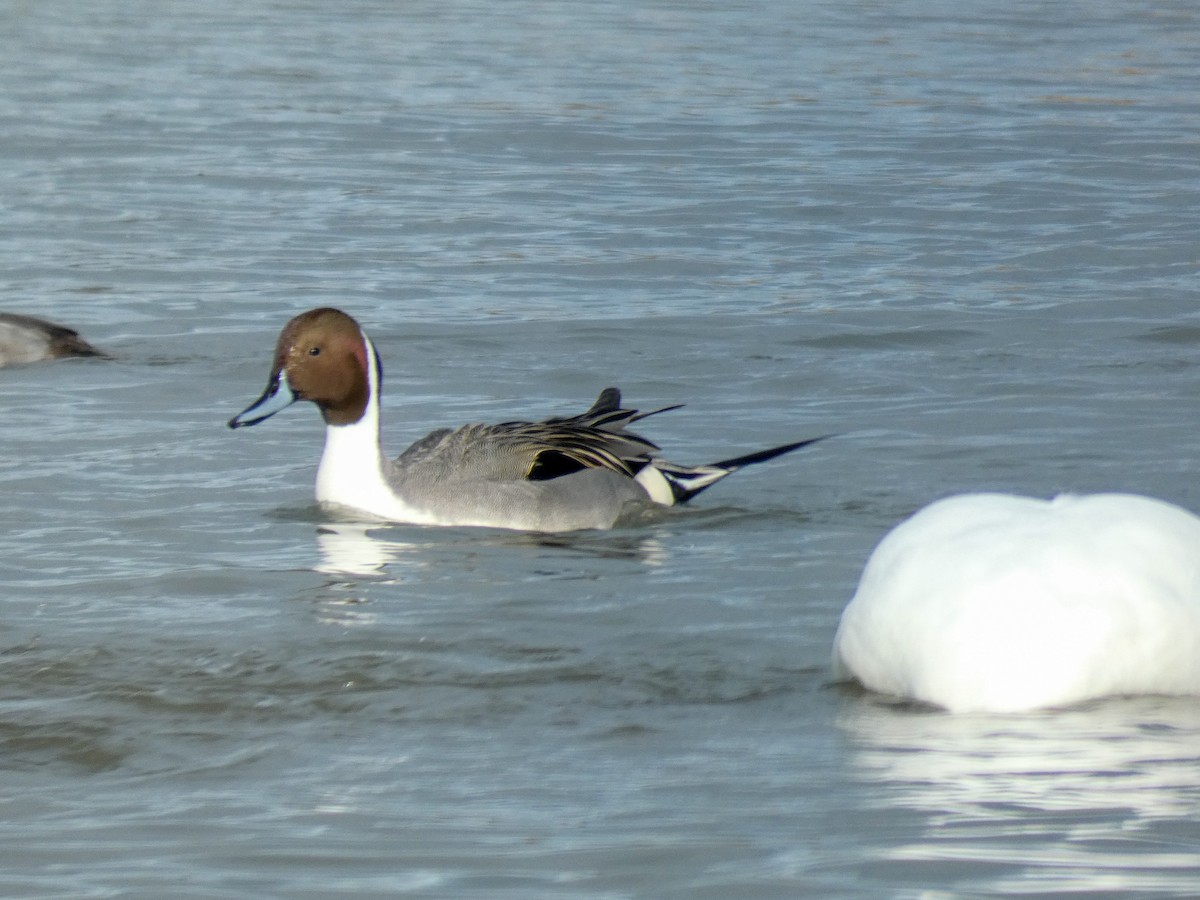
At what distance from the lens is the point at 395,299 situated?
12969 millimetres

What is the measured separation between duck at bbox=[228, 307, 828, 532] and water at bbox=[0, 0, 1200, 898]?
17 cm

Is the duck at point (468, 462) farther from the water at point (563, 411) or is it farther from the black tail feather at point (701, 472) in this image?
the water at point (563, 411)

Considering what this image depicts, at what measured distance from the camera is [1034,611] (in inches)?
203

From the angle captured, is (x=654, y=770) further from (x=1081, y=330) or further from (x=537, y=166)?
(x=537, y=166)

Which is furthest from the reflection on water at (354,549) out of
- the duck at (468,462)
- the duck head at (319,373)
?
the duck head at (319,373)

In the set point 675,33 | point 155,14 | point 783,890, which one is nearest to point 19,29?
point 155,14

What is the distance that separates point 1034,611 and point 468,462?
3.76 m

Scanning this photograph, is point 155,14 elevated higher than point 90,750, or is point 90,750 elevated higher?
point 155,14

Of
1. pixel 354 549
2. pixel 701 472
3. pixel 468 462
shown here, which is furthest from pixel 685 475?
pixel 354 549

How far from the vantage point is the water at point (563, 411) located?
446 centimetres

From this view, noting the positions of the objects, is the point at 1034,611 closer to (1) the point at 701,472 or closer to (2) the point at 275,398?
(1) the point at 701,472

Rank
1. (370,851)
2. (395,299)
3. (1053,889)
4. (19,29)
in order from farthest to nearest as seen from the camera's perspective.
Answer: (19,29) < (395,299) < (370,851) < (1053,889)

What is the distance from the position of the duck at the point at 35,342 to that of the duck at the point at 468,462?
2740 mm

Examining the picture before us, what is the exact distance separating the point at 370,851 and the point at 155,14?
26.1 m
